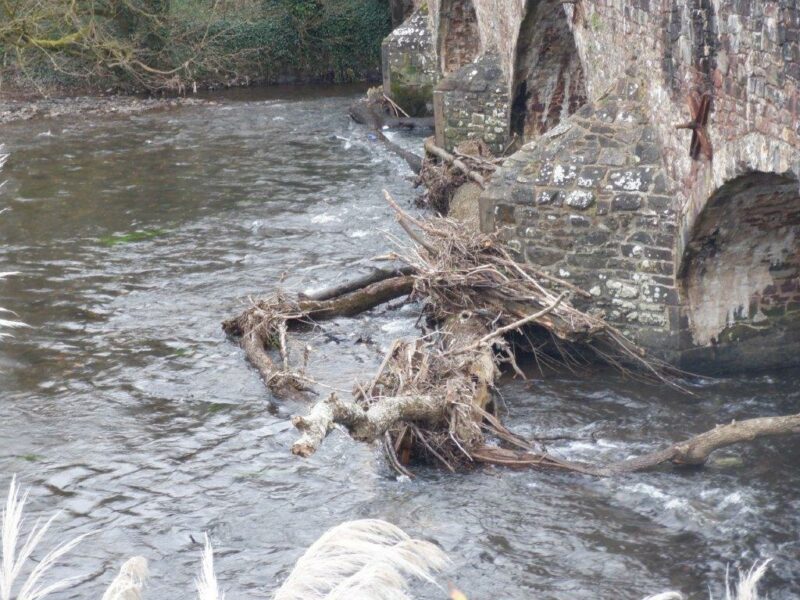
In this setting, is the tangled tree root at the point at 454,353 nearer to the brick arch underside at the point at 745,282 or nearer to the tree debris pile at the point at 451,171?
the brick arch underside at the point at 745,282

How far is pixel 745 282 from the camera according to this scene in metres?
9.38

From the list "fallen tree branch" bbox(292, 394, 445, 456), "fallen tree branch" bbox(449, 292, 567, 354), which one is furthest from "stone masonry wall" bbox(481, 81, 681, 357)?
"fallen tree branch" bbox(292, 394, 445, 456)

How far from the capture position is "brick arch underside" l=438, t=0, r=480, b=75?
19875mm

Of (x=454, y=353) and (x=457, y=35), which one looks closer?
(x=454, y=353)

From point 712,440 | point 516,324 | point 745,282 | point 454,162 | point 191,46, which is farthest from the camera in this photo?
point 191,46

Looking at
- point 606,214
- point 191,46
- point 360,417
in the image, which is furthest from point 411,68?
point 360,417

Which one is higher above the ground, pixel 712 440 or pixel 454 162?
pixel 454 162

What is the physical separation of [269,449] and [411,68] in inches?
541

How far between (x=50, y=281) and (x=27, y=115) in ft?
37.7

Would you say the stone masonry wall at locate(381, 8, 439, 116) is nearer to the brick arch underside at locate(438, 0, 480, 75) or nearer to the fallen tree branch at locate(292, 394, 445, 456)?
the brick arch underside at locate(438, 0, 480, 75)

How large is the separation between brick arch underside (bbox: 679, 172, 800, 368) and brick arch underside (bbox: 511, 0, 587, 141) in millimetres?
5167

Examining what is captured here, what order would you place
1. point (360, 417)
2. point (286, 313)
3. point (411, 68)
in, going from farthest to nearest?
point (411, 68)
point (286, 313)
point (360, 417)

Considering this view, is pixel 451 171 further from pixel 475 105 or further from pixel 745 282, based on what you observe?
pixel 745 282

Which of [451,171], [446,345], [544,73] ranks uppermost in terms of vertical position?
[544,73]
